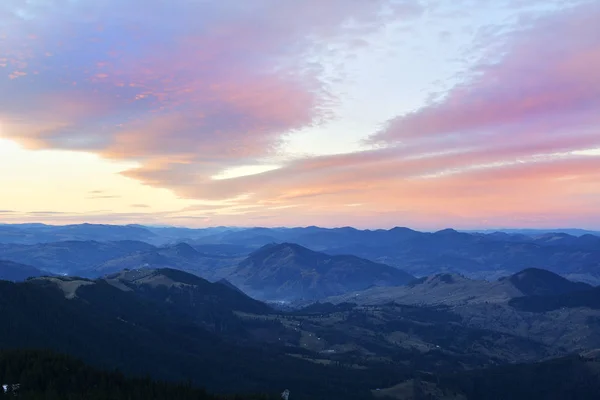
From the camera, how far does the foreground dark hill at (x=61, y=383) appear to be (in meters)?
164

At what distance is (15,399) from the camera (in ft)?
497

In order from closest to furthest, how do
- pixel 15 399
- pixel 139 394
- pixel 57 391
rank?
pixel 15 399 → pixel 57 391 → pixel 139 394

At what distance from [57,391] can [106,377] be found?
2647 centimetres

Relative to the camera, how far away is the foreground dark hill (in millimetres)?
164500

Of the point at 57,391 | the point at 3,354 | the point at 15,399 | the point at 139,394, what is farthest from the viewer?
the point at 3,354

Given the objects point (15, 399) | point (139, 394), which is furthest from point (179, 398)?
point (15, 399)

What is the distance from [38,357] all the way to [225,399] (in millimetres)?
76262

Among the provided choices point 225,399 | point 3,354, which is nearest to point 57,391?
point 3,354

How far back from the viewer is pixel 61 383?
181 metres

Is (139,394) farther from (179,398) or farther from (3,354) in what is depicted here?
(3,354)

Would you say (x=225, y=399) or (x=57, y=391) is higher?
(x=57, y=391)

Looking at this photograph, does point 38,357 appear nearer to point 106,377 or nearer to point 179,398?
point 106,377

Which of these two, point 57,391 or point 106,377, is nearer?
point 57,391

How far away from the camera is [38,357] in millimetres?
195500
